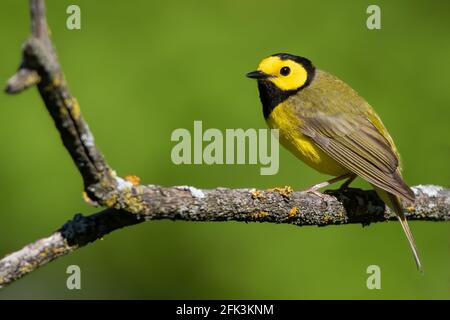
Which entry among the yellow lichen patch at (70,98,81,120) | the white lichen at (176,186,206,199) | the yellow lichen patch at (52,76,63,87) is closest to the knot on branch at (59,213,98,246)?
the white lichen at (176,186,206,199)

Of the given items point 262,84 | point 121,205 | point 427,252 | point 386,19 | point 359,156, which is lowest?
point 121,205

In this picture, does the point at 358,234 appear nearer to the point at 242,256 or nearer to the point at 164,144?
the point at 242,256

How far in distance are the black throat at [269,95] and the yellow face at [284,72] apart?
29mm

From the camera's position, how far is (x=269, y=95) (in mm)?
4480

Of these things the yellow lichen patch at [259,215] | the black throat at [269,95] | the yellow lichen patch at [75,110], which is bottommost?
the yellow lichen patch at [75,110]

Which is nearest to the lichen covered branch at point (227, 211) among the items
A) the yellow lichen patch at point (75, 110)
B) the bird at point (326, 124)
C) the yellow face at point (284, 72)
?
the bird at point (326, 124)

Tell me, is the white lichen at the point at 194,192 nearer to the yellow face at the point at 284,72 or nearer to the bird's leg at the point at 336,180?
the bird's leg at the point at 336,180

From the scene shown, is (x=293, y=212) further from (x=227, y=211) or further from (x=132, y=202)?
(x=132, y=202)

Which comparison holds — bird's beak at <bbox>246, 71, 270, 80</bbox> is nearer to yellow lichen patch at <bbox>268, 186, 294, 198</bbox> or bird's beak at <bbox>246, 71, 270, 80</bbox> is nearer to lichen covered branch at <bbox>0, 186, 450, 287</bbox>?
lichen covered branch at <bbox>0, 186, 450, 287</bbox>

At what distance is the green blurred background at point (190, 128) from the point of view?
4.10 m

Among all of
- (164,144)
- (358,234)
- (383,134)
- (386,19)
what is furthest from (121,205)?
(386,19)

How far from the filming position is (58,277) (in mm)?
4445

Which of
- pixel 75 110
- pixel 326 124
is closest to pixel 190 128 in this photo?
pixel 326 124

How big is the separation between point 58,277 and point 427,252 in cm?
216
